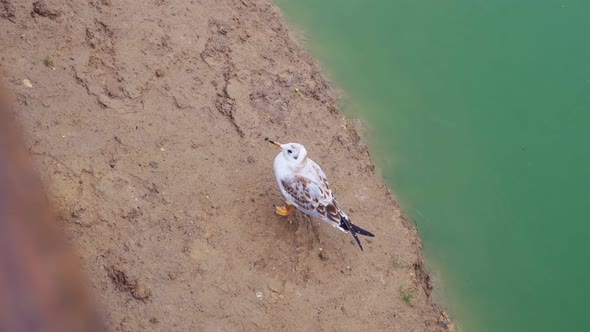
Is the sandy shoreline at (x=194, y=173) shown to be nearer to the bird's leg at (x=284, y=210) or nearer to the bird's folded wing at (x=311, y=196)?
the bird's leg at (x=284, y=210)

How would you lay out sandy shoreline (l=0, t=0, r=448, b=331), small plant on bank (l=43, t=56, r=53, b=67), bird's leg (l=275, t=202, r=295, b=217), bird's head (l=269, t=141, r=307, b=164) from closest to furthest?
sandy shoreline (l=0, t=0, r=448, b=331) < bird's head (l=269, t=141, r=307, b=164) < bird's leg (l=275, t=202, r=295, b=217) < small plant on bank (l=43, t=56, r=53, b=67)

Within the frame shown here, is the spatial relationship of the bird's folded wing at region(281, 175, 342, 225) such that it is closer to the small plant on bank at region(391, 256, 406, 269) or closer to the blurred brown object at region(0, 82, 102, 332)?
the small plant on bank at region(391, 256, 406, 269)

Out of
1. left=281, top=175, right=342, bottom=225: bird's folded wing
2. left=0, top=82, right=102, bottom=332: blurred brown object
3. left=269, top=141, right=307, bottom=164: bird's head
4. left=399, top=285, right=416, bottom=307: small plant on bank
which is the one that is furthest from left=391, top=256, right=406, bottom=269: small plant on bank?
left=0, top=82, right=102, bottom=332: blurred brown object

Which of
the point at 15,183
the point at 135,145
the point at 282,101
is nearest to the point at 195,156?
the point at 135,145

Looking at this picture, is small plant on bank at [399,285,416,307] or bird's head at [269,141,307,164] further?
small plant on bank at [399,285,416,307]

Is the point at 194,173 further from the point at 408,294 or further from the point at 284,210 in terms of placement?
the point at 408,294

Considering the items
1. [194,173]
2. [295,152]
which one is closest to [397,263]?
[295,152]

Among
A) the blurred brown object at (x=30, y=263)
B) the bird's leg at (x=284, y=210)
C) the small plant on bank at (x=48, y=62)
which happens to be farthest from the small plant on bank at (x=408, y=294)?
the blurred brown object at (x=30, y=263)
